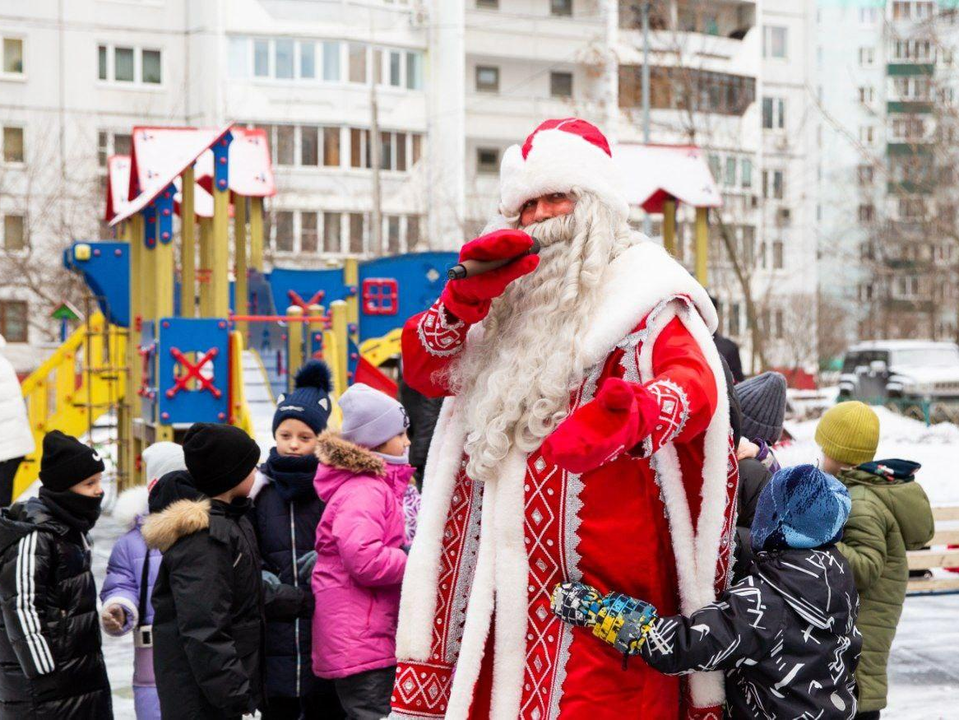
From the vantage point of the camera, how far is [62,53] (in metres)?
35.5

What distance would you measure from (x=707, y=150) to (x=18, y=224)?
1522cm

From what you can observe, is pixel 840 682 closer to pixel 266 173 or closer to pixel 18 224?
pixel 266 173

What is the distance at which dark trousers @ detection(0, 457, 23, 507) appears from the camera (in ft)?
20.6

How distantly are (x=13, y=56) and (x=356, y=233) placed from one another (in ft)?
35.1

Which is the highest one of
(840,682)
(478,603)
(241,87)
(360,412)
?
(241,87)

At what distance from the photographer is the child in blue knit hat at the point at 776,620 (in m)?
2.84

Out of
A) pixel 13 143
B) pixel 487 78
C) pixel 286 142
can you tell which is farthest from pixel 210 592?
pixel 487 78

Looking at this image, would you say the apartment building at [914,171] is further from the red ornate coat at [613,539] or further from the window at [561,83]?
the red ornate coat at [613,539]

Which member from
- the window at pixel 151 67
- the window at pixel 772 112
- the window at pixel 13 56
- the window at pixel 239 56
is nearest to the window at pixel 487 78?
the window at pixel 239 56

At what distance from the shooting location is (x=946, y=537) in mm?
6918

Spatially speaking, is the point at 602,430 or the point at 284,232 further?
the point at 284,232

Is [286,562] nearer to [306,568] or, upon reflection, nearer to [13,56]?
[306,568]

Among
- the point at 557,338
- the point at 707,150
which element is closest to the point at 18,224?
the point at 707,150

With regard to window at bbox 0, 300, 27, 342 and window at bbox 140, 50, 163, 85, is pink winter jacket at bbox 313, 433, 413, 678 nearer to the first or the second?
window at bbox 0, 300, 27, 342
